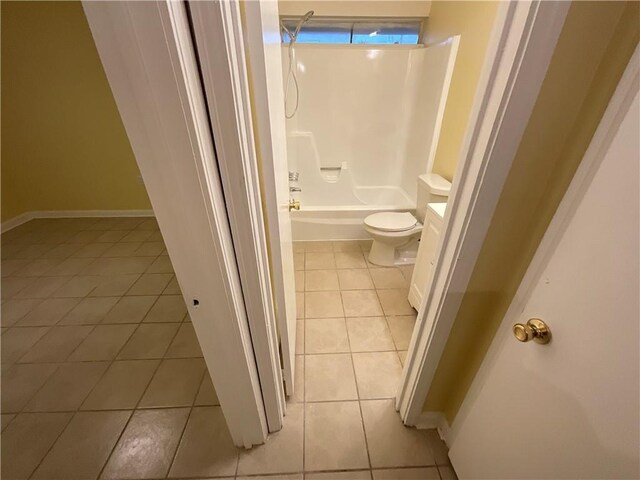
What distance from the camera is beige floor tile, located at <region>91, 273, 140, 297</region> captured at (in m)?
1.98

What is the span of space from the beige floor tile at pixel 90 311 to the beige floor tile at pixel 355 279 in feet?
5.58

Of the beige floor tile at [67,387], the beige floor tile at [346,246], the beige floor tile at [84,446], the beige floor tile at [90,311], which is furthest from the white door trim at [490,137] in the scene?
the beige floor tile at [90,311]

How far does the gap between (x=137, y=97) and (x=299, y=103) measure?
8.89 feet

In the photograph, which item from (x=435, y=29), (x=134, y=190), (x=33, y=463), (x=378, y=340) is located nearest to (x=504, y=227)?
(x=378, y=340)

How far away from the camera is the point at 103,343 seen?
5.23ft

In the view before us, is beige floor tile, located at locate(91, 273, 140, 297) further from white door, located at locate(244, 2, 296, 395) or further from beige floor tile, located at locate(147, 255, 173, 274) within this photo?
white door, located at locate(244, 2, 296, 395)

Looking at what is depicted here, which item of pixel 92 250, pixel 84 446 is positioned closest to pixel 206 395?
pixel 84 446

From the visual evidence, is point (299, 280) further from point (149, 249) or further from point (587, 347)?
point (587, 347)

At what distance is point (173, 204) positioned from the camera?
57 centimetres

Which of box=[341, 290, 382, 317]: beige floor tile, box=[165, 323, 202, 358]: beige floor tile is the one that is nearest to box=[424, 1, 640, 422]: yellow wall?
box=[341, 290, 382, 317]: beige floor tile

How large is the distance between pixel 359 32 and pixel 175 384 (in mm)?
3403

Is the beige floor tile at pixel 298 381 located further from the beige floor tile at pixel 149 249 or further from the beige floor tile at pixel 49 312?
the beige floor tile at pixel 149 249

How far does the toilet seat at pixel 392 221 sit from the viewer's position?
2.08 meters

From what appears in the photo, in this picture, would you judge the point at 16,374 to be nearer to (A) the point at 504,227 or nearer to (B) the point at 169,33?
(B) the point at 169,33
